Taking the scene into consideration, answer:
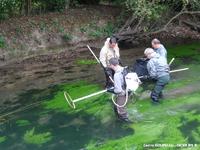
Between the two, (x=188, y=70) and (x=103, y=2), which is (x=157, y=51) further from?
(x=103, y=2)

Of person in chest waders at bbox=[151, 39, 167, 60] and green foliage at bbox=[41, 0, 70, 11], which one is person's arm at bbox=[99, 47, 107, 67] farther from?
green foliage at bbox=[41, 0, 70, 11]

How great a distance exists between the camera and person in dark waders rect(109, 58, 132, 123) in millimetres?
11094

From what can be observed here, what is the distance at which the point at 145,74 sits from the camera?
13.4 meters

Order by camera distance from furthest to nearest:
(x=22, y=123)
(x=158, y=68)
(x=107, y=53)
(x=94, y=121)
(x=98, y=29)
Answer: (x=98, y=29)
(x=107, y=53)
(x=158, y=68)
(x=22, y=123)
(x=94, y=121)

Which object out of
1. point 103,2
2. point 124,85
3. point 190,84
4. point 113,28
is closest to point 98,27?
point 113,28

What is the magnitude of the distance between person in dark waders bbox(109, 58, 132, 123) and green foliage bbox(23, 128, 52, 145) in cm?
193

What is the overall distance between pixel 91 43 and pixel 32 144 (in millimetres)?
11264

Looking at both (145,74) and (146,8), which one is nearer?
(145,74)

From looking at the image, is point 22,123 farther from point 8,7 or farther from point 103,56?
point 8,7

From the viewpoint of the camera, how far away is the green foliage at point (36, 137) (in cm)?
1090

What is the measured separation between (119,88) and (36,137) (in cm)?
245

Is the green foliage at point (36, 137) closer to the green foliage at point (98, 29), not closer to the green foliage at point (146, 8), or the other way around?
the green foliage at point (146, 8)

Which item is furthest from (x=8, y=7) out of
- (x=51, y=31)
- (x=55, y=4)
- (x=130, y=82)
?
(x=130, y=82)

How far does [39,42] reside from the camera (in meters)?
20.6
